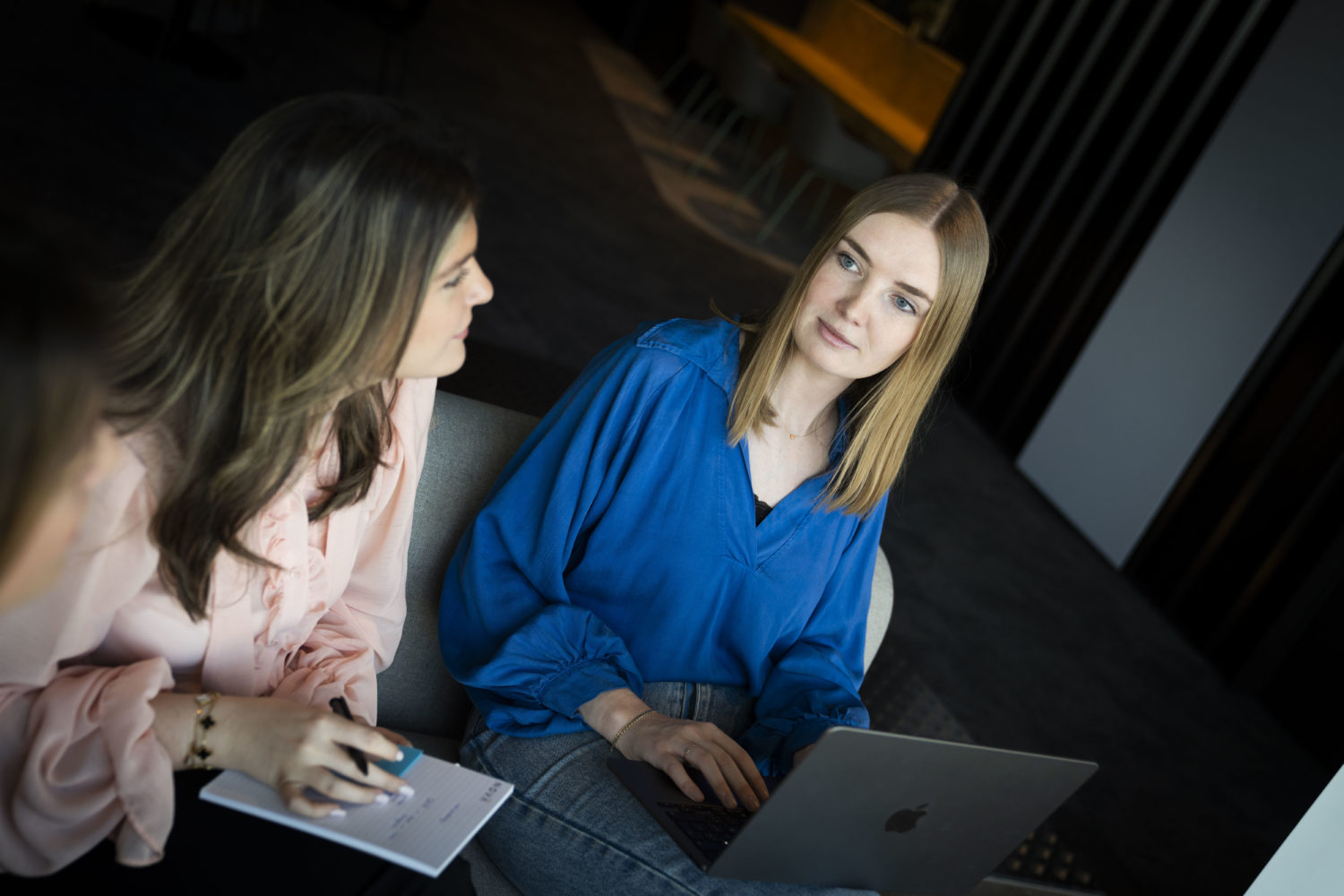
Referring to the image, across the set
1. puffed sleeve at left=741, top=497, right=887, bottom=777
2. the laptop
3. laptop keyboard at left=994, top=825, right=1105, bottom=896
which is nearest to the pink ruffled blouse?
the laptop

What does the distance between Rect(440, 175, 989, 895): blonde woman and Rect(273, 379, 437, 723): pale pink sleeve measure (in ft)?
0.48

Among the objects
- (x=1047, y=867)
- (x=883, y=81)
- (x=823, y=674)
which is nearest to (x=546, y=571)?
(x=823, y=674)

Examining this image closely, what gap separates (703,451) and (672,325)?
21 cm

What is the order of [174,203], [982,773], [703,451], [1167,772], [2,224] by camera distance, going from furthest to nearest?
[174,203] < [1167,772] < [703,451] < [982,773] < [2,224]

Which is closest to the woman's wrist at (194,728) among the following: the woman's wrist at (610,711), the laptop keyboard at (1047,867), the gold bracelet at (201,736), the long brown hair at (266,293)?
the gold bracelet at (201,736)

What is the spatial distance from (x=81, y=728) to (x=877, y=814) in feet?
2.86

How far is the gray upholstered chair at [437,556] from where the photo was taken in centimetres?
173

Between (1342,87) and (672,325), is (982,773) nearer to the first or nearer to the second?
(672,325)

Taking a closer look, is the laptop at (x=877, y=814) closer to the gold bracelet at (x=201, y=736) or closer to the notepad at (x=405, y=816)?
the notepad at (x=405, y=816)

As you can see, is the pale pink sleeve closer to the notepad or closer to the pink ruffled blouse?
the pink ruffled blouse

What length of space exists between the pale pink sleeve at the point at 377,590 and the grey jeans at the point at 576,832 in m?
0.22

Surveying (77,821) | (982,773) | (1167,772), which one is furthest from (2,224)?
(1167,772)

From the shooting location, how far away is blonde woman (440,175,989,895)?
1.59m

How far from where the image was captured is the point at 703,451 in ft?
Result: 5.67
